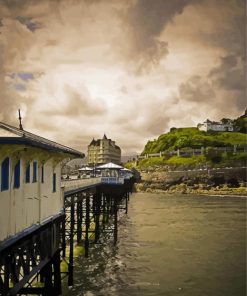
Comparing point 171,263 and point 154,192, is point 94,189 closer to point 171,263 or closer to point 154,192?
point 171,263

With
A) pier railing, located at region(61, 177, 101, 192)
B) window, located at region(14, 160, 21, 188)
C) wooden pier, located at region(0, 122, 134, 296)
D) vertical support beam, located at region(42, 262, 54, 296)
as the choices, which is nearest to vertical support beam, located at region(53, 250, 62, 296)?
wooden pier, located at region(0, 122, 134, 296)

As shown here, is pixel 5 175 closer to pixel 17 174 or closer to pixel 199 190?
pixel 17 174

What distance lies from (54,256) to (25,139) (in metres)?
8.47

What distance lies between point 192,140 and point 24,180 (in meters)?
123

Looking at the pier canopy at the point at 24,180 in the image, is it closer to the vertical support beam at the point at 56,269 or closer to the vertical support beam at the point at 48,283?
the vertical support beam at the point at 56,269

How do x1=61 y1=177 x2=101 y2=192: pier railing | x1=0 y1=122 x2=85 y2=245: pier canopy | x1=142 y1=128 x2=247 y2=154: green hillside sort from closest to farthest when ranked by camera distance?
1. x1=0 y1=122 x2=85 y2=245: pier canopy
2. x1=61 y1=177 x2=101 y2=192: pier railing
3. x1=142 y1=128 x2=247 y2=154: green hillside

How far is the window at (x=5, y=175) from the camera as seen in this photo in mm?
11156

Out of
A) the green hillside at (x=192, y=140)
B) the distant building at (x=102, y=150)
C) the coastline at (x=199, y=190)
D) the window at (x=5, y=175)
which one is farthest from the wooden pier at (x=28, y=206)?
the distant building at (x=102, y=150)

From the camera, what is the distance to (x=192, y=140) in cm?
13325

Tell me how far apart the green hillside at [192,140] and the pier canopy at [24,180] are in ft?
384

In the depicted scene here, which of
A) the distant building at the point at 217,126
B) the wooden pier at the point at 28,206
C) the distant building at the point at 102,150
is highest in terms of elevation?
the distant building at the point at 217,126

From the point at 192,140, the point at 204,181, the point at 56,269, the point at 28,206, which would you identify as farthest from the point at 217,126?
the point at 28,206

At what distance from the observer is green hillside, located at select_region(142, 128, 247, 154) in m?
132

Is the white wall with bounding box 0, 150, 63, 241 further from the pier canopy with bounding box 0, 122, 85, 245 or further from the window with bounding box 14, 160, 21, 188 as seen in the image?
the window with bounding box 14, 160, 21, 188
